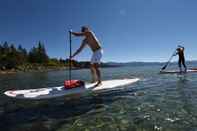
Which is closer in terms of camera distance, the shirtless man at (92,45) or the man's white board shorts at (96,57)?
the shirtless man at (92,45)

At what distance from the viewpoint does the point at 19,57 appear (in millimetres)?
101125

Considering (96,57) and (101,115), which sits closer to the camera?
(101,115)

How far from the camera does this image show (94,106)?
8070 millimetres

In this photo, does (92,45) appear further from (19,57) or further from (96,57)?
(19,57)

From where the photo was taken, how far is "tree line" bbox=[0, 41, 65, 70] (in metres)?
93.9

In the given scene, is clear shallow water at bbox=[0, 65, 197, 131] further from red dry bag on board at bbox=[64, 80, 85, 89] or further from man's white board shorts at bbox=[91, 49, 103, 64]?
man's white board shorts at bbox=[91, 49, 103, 64]

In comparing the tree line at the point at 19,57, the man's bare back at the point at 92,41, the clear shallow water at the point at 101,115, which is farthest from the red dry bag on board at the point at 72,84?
the tree line at the point at 19,57

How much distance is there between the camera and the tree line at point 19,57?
3698 inches

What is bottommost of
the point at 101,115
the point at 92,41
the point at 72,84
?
the point at 101,115

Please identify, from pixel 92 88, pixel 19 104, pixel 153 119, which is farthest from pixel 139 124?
pixel 19 104

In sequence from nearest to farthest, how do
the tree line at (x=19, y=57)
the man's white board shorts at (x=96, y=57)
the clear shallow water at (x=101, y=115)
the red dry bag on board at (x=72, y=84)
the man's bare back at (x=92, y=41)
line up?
the clear shallow water at (x=101, y=115) → the red dry bag on board at (x=72, y=84) → the man's bare back at (x=92, y=41) → the man's white board shorts at (x=96, y=57) → the tree line at (x=19, y=57)

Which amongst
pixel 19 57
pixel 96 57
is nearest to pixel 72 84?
pixel 96 57

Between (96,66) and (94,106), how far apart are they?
3288mm

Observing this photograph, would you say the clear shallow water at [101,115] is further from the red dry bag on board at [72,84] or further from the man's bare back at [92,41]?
the man's bare back at [92,41]
